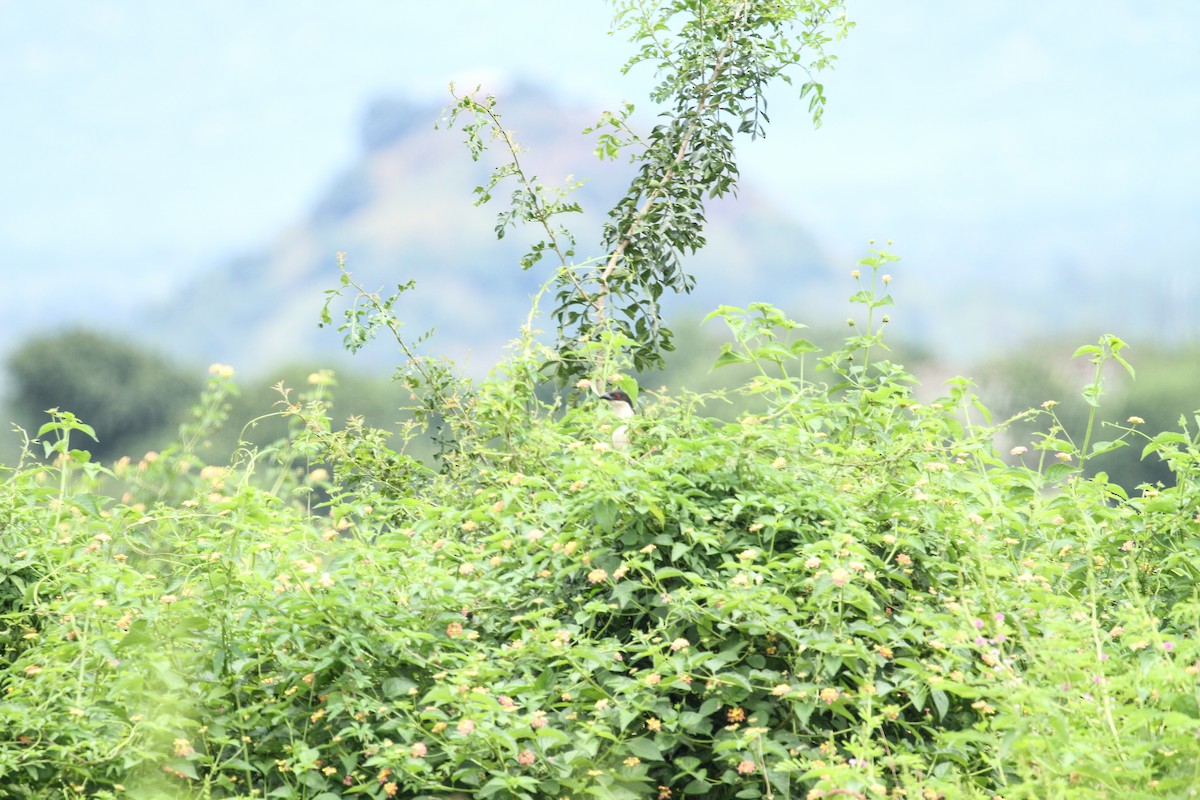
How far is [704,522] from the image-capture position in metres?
2.72

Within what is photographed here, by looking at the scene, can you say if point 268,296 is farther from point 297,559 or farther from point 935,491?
point 935,491

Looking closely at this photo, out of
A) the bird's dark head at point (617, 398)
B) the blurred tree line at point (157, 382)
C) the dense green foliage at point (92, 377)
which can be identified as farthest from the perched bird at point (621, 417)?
the dense green foliage at point (92, 377)

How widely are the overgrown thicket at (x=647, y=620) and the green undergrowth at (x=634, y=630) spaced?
0.04 feet

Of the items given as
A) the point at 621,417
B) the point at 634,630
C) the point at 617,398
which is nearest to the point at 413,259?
the point at 617,398

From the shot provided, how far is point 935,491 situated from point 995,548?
0.35 meters

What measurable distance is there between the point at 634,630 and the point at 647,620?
248 millimetres

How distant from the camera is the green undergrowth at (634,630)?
2.16m

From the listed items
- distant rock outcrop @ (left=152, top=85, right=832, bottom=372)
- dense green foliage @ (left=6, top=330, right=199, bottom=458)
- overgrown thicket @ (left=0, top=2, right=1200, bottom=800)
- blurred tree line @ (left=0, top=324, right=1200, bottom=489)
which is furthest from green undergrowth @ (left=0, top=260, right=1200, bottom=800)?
dense green foliage @ (left=6, top=330, right=199, bottom=458)

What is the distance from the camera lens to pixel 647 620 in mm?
2740

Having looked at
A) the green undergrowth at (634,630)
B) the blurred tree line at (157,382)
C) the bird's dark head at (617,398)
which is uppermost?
the blurred tree line at (157,382)

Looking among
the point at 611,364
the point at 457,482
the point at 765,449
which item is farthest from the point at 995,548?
the point at 457,482

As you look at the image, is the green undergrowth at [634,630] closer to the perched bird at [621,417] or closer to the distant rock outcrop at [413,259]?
the perched bird at [621,417]

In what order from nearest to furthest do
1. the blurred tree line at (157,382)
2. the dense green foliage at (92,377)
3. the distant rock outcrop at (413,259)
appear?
the distant rock outcrop at (413,259)
the blurred tree line at (157,382)
the dense green foliage at (92,377)

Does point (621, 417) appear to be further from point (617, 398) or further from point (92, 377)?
point (92, 377)
